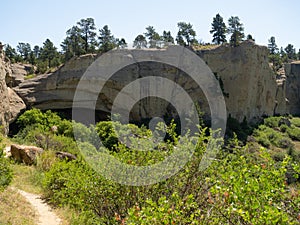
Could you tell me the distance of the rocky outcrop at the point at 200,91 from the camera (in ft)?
82.9

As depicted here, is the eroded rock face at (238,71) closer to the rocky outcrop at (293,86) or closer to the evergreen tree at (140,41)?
the evergreen tree at (140,41)

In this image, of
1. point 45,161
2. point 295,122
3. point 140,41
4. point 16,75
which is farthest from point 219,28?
point 45,161

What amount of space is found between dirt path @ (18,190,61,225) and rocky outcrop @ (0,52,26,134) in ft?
37.3

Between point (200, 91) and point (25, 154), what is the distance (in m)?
20.7

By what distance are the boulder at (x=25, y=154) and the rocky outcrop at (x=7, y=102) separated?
266 inches

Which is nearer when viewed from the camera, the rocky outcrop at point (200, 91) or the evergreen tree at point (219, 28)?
the rocky outcrop at point (200, 91)

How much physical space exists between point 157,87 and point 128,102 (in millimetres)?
3112

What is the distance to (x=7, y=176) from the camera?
6.86 m

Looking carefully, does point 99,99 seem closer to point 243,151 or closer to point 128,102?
point 128,102

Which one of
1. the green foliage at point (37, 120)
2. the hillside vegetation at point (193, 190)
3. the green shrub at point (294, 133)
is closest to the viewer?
the hillside vegetation at point (193, 190)

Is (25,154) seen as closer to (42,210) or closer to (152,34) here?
(42,210)

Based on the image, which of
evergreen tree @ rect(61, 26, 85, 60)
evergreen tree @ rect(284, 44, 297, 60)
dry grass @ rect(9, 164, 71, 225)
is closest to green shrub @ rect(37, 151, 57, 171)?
dry grass @ rect(9, 164, 71, 225)

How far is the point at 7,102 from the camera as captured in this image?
67.9 ft

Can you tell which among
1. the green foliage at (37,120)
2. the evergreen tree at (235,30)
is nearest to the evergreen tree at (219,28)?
the evergreen tree at (235,30)
